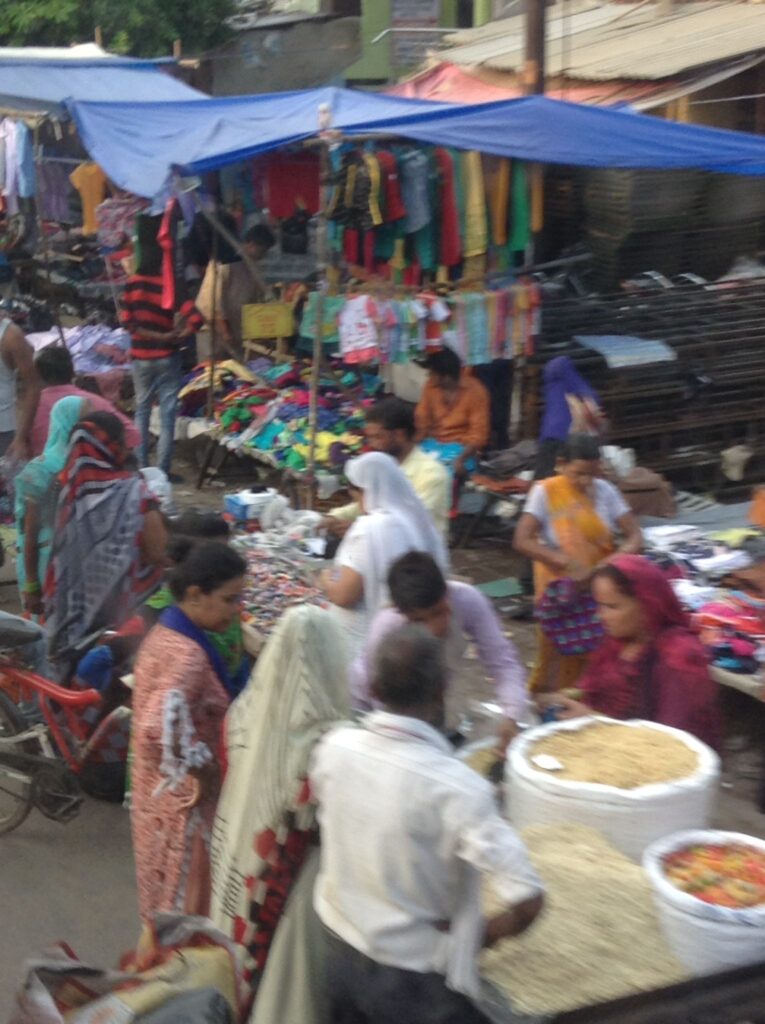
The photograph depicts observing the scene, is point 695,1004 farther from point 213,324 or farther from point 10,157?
point 10,157

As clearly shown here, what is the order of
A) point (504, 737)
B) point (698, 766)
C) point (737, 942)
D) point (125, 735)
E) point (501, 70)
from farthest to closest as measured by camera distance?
point (501, 70), point (125, 735), point (504, 737), point (698, 766), point (737, 942)

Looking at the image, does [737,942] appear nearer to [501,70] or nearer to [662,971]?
[662,971]

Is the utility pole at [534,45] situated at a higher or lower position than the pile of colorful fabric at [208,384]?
higher

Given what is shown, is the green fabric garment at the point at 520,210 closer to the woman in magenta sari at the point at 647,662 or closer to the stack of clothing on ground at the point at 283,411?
the stack of clothing on ground at the point at 283,411

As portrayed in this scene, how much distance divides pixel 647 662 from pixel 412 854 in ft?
5.71

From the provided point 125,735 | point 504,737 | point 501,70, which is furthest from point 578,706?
point 501,70

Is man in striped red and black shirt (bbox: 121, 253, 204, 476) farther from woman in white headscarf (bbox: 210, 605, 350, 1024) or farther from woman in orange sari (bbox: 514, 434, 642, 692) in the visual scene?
woman in white headscarf (bbox: 210, 605, 350, 1024)

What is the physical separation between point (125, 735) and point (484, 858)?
2931 millimetres

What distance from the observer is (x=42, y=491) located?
5297 mm

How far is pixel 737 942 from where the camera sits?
2906 millimetres

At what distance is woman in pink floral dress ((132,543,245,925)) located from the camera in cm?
344

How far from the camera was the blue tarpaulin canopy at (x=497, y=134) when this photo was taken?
7586mm

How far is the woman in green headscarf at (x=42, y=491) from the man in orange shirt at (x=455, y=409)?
3099 millimetres

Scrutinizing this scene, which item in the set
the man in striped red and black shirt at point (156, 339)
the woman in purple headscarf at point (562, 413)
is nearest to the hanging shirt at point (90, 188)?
the man in striped red and black shirt at point (156, 339)
